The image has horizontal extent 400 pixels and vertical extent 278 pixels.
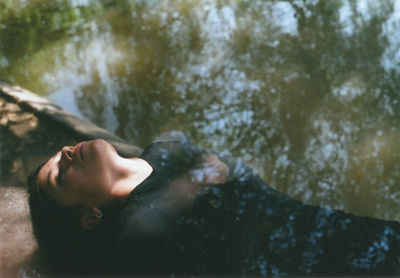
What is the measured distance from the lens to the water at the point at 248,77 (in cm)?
286

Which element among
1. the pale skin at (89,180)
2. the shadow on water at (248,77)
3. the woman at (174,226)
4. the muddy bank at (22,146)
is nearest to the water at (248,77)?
the shadow on water at (248,77)

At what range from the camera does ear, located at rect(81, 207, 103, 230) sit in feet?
6.38

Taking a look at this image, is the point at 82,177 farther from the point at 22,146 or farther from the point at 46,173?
the point at 22,146

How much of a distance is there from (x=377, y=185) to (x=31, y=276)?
7.60 feet

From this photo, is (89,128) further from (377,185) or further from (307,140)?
(377,185)

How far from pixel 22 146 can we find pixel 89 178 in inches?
47.0

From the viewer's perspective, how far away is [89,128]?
2.87m

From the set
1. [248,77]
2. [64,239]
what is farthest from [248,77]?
[64,239]

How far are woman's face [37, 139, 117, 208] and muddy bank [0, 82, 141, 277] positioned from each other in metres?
0.49

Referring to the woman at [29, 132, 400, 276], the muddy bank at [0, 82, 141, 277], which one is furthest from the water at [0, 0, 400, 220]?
the woman at [29, 132, 400, 276]

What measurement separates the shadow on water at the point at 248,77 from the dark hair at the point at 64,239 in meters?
1.16

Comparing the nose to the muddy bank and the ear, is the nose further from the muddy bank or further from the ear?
the muddy bank

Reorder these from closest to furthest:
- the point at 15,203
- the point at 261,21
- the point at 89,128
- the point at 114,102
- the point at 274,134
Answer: the point at 15,203, the point at 89,128, the point at 274,134, the point at 114,102, the point at 261,21

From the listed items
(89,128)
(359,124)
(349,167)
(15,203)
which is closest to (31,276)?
(15,203)
